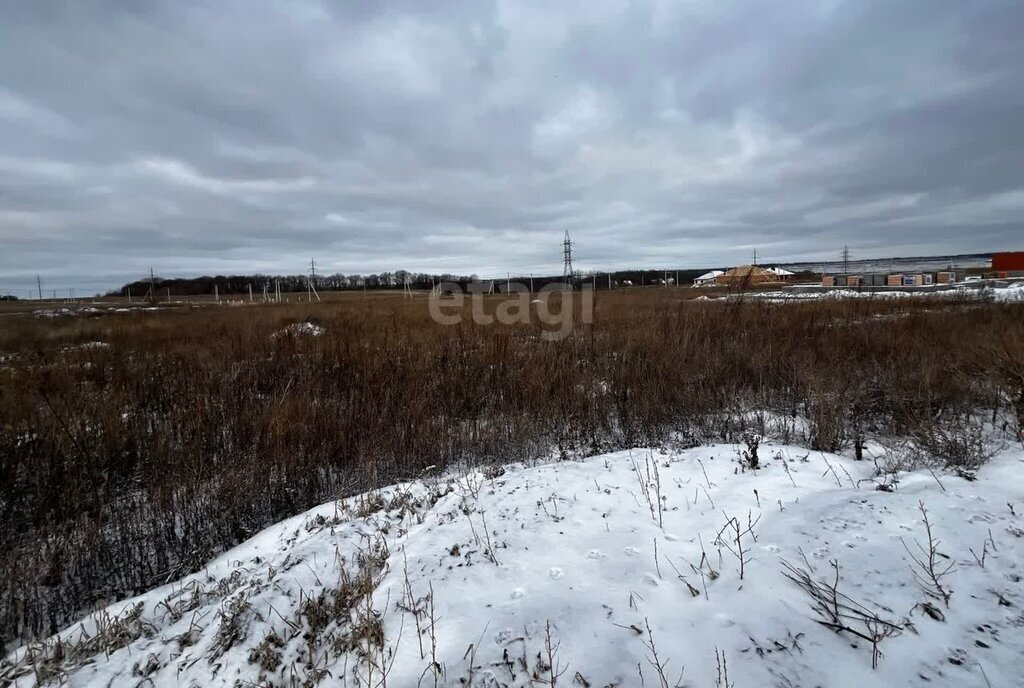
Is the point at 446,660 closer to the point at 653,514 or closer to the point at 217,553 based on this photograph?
the point at 653,514

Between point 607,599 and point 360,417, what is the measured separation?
3.13 meters

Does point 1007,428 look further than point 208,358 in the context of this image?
No

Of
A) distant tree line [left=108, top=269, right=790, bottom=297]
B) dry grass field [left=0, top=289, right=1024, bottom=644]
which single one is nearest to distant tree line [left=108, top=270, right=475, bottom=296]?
distant tree line [left=108, top=269, right=790, bottom=297]

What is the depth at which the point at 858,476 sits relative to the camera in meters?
2.99

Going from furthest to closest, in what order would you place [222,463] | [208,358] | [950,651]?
1. [208,358]
2. [222,463]
3. [950,651]

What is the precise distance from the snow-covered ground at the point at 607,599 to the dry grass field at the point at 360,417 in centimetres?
64

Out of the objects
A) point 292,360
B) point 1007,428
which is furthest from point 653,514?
point 292,360

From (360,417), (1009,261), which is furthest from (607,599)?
(1009,261)

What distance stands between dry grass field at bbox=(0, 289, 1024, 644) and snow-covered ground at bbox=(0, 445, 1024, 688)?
0.64 m

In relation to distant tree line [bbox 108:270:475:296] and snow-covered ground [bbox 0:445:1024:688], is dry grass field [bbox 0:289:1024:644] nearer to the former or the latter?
snow-covered ground [bbox 0:445:1024:688]

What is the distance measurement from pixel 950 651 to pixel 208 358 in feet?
29.6

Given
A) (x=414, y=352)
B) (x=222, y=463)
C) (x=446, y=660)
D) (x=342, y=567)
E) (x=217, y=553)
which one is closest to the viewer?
(x=446, y=660)

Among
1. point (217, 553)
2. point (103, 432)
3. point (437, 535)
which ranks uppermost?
point (103, 432)

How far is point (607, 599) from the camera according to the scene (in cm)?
193
